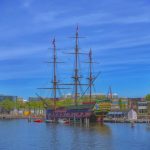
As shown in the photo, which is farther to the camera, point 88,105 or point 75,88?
point 75,88

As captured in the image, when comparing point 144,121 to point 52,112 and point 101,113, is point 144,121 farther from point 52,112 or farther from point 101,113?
point 52,112

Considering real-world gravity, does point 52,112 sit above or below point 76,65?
below

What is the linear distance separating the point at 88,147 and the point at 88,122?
265 ft

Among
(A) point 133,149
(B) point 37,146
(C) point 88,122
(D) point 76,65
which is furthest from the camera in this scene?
(D) point 76,65

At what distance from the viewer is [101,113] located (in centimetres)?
15538

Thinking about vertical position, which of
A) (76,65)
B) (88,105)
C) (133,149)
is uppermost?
(76,65)

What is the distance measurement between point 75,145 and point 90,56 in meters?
103

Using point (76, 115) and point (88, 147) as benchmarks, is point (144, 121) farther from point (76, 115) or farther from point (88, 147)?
point (88, 147)

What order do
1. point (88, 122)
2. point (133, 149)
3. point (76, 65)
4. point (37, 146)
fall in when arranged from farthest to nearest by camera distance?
point (76, 65) < point (88, 122) < point (37, 146) < point (133, 149)

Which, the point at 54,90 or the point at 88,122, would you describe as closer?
the point at 88,122

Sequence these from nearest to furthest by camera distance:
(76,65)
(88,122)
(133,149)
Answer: (133,149)
(88,122)
(76,65)

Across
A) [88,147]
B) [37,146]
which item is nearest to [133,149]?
[88,147]

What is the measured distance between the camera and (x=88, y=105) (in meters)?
155

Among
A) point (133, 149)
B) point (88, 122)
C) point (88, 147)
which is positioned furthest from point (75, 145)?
point (88, 122)
